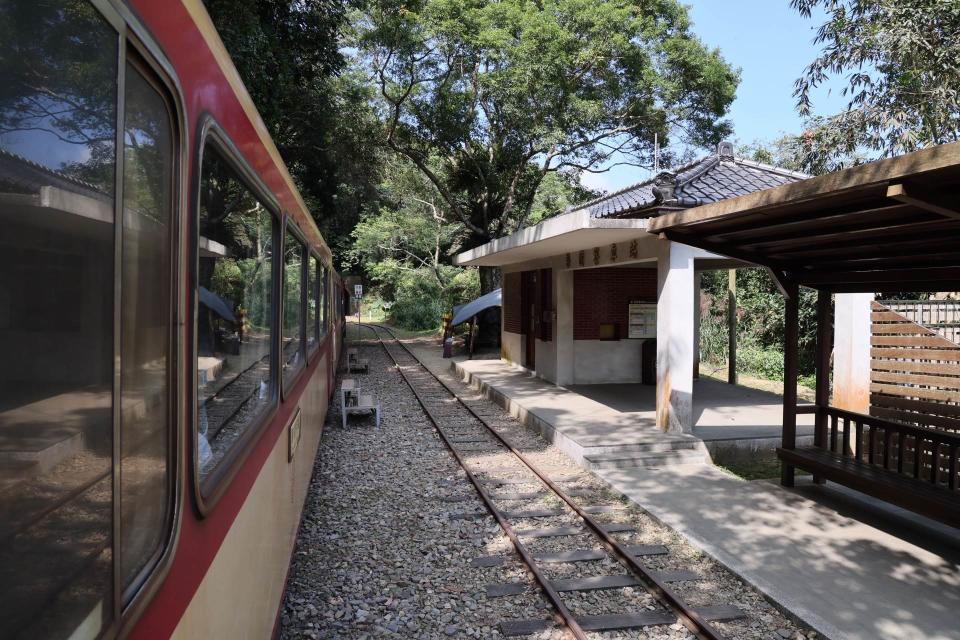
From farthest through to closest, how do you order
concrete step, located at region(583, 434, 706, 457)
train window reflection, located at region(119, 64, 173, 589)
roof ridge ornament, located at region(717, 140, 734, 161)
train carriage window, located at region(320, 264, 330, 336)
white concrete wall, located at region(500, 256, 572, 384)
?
1. white concrete wall, located at region(500, 256, 572, 384)
2. roof ridge ornament, located at region(717, 140, 734, 161)
3. train carriage window, located at region(320, 264, 330, 336)
4. concrete step, located at region(583, 434, 706, 457)
5. train window reflection, located at region(119, 64, 173, 589)

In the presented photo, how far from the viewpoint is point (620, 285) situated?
12.5 meters

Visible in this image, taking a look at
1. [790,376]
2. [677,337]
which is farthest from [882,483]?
[677,337]

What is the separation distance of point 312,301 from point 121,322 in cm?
530

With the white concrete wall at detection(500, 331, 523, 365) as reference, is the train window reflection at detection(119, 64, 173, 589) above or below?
above

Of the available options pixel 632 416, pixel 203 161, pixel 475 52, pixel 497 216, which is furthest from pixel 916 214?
pixel 497 216

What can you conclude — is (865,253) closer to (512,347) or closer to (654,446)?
(654,446)

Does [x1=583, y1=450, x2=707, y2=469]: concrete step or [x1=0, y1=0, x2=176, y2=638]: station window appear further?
[x1=583, y1=450, x2=707, y2=469]: concrete step

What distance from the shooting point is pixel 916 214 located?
13.3 feet

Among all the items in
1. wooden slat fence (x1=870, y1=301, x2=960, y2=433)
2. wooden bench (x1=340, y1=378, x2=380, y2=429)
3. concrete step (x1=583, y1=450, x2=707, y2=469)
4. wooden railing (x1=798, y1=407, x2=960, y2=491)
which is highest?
wooden slat fence (x1=870, y1=301, x2=960, y2=433)

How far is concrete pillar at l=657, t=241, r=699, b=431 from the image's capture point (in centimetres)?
789

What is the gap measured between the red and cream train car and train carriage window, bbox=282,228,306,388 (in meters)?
1.35

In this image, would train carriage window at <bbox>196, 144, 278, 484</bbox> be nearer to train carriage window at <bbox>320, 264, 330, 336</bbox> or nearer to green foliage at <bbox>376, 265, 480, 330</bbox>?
train carriage window at <bbox>320, 264, 330, 336</bbox>

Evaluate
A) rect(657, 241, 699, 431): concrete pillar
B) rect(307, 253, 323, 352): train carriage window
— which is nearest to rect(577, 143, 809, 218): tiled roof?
rect(657, 241, 699, 431): concrete pillar

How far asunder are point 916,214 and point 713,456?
14.5ft
